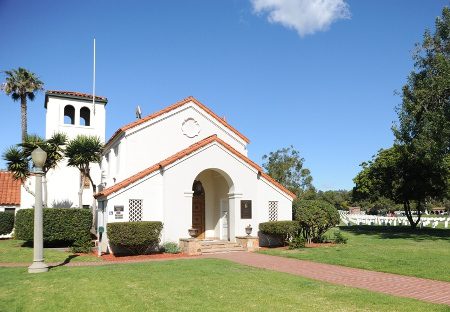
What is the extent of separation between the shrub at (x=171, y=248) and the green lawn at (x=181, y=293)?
6435mm

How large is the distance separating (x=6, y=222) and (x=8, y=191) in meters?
4.48

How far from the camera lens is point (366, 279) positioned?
40.2ft

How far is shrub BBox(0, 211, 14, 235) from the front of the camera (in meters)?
29.8

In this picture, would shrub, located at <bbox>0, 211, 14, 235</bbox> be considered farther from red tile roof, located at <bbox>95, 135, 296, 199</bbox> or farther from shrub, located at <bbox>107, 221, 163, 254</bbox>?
shrub, located at <bbox>107, 221, 163, 254</bbox>

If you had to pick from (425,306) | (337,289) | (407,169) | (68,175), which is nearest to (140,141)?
(68,175)

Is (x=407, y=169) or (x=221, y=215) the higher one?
(x=407, y=169)

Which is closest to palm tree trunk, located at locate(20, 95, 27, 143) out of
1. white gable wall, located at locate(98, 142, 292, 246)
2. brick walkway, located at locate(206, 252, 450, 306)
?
white gable wall, located at locate(98, 142, 292, 246)

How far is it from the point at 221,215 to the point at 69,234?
357 inches

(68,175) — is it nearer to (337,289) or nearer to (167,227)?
(167,227)

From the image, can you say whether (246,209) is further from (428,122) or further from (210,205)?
(428,122)

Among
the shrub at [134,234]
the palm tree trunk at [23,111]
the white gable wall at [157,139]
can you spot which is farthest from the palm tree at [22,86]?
the shrub at [134,234]

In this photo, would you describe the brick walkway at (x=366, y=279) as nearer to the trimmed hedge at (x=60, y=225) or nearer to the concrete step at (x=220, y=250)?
the concrete step at (x=220, y=250)

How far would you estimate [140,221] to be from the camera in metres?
19.9

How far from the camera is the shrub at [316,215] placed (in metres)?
23.3
